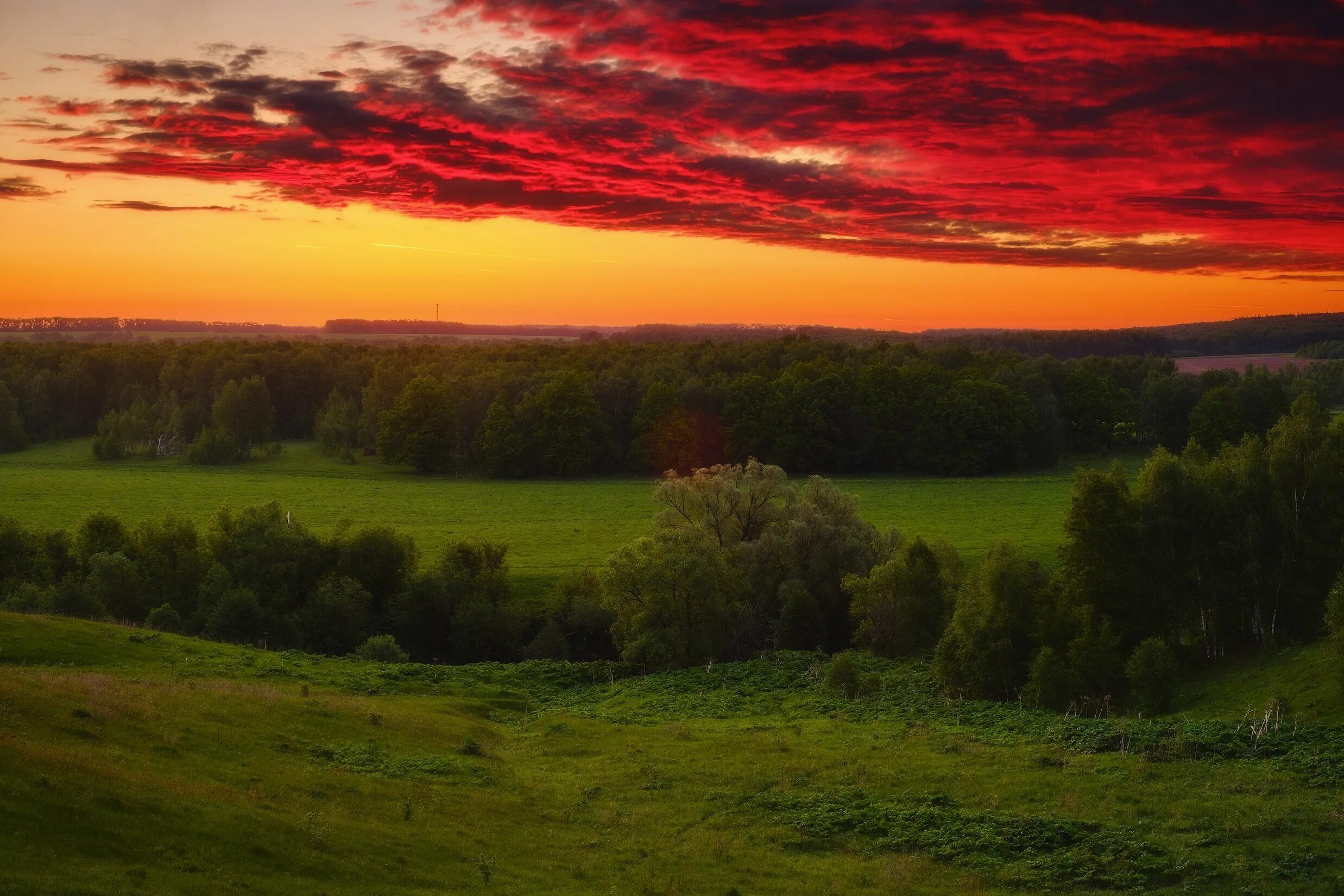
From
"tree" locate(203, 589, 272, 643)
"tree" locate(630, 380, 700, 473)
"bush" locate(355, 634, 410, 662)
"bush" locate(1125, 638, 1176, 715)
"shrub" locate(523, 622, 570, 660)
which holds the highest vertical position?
"tree" locate(630, 380, 700, 473)

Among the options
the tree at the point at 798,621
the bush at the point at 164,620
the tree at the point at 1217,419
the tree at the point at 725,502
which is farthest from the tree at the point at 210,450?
the tree at the point at 1217,419

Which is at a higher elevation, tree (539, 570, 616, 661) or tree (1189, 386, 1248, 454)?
tree (1189, 386, 1248, 454)

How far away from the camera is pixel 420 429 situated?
404 ft

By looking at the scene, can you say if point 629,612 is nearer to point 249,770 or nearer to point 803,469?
point 249,770

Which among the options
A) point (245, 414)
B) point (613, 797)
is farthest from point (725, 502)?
point (245, 414)

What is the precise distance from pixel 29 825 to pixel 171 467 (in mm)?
123602

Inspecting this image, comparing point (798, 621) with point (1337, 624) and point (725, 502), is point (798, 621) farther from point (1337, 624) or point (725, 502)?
point (1337, 624)

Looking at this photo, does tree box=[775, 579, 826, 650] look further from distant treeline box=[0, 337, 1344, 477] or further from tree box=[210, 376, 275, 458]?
tree box=[210, 376, 275, 458]

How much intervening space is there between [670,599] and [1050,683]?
21.3 m

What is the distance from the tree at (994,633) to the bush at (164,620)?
4081cm

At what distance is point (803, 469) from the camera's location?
4958 inches

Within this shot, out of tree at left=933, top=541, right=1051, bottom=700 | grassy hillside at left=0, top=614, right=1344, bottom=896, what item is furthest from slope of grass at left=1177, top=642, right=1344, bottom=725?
tree at left=933, top=541, right=1051, bottom=700

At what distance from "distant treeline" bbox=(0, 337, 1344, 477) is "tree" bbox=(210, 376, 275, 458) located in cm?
33

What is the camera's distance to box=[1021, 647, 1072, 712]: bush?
128ft
